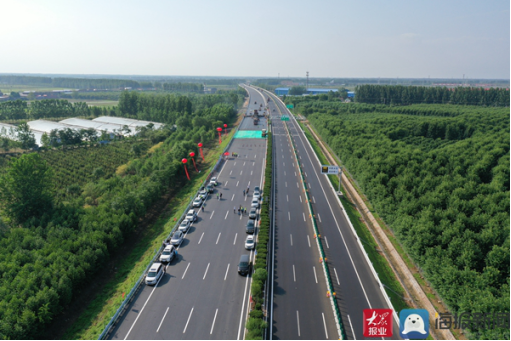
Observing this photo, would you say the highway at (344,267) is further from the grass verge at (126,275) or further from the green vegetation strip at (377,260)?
the grass verge at (126,275)

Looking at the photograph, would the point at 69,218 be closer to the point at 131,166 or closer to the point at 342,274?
the point at 131,166

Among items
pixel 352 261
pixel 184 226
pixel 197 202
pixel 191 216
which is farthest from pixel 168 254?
pixel 352 261

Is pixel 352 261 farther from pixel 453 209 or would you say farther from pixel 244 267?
pixel 453 209

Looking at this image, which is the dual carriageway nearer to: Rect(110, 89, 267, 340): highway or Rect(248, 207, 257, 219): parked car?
Rect(110, 89, 267, 340): highway

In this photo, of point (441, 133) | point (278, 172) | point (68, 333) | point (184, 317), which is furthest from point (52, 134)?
point (441, 133)

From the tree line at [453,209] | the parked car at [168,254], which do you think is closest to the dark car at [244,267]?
the parked car at [168,254]

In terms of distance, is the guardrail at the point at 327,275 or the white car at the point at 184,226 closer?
the guardrail at the point at 327,275

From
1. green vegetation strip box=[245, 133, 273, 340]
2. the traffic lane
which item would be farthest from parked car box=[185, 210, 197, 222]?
the traffic lane
